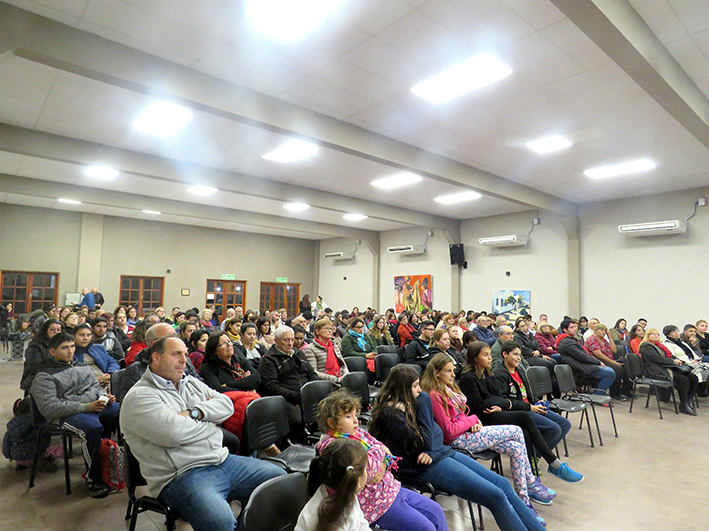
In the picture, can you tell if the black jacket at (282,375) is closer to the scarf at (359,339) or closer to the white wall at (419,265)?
the scarf at (359,339)

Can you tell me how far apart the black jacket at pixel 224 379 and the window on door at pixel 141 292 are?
32.9 feet

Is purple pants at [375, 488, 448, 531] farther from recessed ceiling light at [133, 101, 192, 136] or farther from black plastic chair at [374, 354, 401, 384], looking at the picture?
recessed ceiling light at [133, 101, 192, 136]

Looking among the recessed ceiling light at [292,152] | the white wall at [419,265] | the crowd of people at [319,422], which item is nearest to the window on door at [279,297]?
the white wall at [419,265]

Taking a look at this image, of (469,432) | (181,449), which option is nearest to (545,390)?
(469,432)

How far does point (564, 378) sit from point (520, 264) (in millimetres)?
6661

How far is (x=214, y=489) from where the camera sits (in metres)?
2.09

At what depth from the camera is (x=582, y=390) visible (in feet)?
20.6

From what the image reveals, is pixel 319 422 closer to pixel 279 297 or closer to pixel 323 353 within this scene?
pixel 323 353

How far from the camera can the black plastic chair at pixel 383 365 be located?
5.46 meters

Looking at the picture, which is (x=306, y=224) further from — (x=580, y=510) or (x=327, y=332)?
(x=580, y=510)

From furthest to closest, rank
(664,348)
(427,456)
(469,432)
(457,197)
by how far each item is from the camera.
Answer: (457,197), (664,348), (469,432), (427,456)

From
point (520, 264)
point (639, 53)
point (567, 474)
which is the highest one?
point (639, 53)

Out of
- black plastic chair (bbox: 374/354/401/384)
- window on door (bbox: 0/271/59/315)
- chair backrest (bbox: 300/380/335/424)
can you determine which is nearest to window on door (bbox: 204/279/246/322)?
window on door (bbox: 0/271/59/315)

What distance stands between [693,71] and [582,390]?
4263 mm
